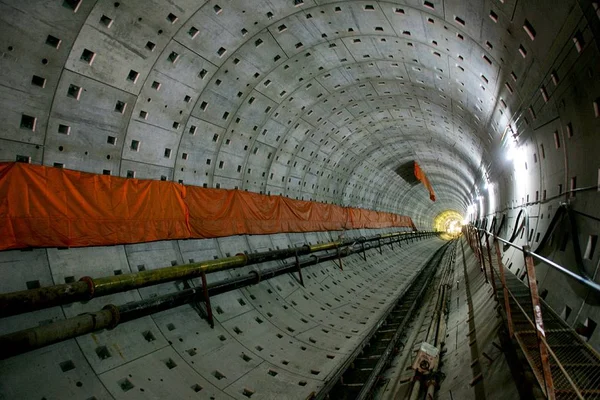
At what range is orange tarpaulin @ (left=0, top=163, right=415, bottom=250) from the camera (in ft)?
18.6

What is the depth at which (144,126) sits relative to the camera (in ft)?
26.0

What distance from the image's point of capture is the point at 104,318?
5926 mm

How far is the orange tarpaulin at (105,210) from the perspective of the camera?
5684mm

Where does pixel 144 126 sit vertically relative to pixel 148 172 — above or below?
above

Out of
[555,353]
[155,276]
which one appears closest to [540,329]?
[555,353]

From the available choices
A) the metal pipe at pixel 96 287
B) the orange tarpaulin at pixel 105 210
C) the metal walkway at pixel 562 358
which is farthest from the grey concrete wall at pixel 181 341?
the metal walkway at pixel 562 358

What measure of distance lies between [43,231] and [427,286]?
1801 cm

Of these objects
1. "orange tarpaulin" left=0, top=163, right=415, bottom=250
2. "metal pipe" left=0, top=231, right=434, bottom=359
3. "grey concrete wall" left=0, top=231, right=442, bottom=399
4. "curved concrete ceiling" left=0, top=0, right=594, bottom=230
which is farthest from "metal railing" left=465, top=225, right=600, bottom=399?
"orange tarpaulin" left=0, top=163, right=415, bottom=250

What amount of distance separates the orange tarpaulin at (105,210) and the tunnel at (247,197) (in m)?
0.04

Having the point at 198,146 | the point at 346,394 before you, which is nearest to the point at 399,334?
the point at 346,394

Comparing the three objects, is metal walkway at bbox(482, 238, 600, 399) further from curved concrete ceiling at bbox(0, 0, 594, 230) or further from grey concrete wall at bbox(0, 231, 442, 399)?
grey concrete wall at bbox(0, 231, 442, 399)

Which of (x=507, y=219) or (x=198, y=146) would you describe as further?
(x=507, y=219)

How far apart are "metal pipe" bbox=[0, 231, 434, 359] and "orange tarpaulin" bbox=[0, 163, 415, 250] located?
4.92 feet

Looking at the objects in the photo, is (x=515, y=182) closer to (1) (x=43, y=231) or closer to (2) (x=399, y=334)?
(2) (x=399, y=334)
